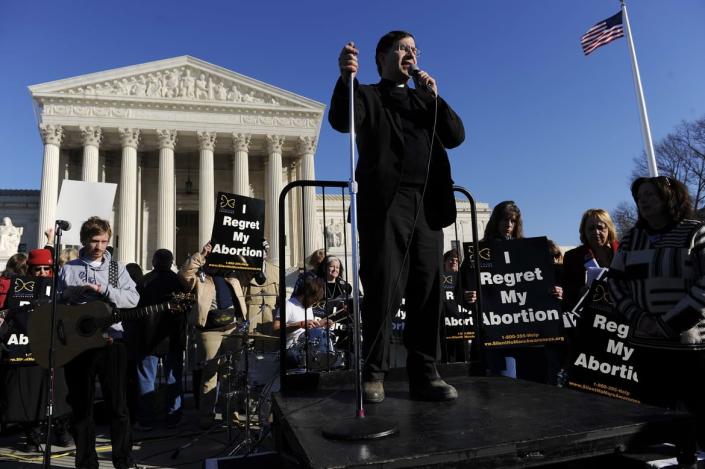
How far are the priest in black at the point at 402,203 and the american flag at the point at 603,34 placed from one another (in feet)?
46.0

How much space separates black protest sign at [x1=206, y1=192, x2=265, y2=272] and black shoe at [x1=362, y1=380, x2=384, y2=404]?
17.0ft

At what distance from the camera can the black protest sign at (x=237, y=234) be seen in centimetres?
761

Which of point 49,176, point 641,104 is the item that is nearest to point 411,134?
point 641,104

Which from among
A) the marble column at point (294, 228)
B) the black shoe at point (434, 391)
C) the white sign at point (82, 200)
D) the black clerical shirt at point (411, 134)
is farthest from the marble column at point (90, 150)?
the black shoe at point (434, 391)

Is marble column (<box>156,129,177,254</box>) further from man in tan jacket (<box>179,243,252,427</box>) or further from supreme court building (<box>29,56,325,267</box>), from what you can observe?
man in tan jacket (<box>179,243,252,427</box>)

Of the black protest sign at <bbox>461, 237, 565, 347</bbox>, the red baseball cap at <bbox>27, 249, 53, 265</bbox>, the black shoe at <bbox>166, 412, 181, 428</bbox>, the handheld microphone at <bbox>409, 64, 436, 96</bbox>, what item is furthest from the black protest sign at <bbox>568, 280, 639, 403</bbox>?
the red baseball cap at <bbox>27, 249, 53, 265</bbox>

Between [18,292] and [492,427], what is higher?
[18,292]

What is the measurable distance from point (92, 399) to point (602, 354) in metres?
4.81

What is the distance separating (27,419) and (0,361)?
1.07 m

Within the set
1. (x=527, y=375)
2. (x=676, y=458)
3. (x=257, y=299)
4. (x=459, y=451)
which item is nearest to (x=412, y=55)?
(x=459, y=451)

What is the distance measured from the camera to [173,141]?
120 feet

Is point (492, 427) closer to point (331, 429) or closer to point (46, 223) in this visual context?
point (331, 429)

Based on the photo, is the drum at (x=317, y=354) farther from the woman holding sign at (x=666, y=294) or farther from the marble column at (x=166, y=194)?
the marble column at (x=166, y=194)

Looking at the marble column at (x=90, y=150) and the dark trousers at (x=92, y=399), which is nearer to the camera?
the dark trousers at (x=92, y=399)
